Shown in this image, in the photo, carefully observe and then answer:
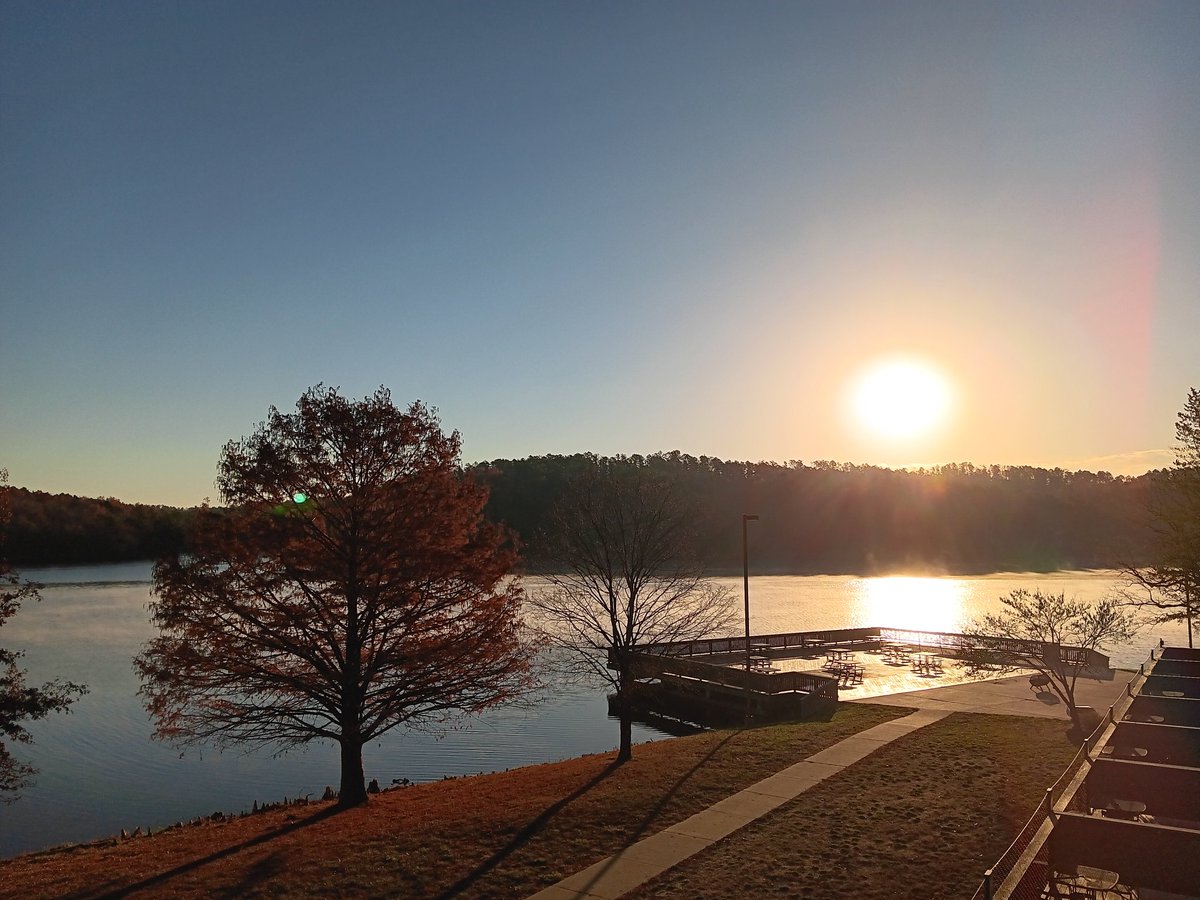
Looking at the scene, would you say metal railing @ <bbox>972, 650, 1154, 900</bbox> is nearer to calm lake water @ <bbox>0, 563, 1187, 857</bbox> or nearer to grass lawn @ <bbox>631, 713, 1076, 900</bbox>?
grass lawn @ <bbox>631, 713, 1076, 900</bbox>

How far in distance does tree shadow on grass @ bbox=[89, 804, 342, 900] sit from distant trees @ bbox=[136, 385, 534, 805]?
51.5 inches

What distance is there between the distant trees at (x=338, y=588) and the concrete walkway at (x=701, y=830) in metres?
6.75

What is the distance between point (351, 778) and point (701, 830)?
9.32m

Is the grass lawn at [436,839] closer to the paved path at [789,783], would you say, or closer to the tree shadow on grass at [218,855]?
the tree shadow on grass at [218,855]

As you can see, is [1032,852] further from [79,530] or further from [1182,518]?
[79,530]

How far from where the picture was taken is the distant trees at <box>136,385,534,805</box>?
1688 cm

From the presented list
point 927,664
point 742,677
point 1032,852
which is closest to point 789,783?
point 1032,852

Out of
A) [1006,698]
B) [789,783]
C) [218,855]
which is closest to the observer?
[218,855]

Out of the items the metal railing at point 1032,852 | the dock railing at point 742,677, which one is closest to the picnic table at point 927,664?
the dock railing at point 742,677

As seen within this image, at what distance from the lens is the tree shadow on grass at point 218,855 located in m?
12.0

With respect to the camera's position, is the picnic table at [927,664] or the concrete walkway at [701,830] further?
the picnic table at [927,664]

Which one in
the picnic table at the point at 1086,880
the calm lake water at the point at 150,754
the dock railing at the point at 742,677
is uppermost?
the picnic table at the point at 1086,880

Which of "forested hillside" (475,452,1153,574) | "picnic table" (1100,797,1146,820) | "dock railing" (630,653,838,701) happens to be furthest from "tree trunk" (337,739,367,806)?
"forested hillside" (475,452,1153,574)

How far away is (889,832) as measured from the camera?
1246 centimetres
